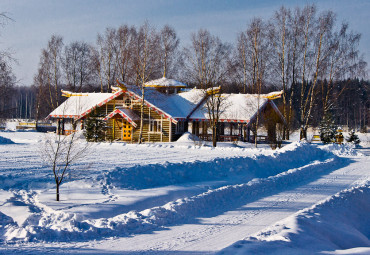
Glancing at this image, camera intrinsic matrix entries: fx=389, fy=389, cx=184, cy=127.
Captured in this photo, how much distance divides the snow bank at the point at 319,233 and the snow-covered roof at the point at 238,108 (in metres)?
22.6

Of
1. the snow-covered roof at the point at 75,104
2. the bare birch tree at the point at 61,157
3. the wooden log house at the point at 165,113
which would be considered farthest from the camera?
the snow-covered roof at the point at 75,104

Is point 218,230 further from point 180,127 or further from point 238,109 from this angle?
point 180,127

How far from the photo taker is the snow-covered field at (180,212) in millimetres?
6426

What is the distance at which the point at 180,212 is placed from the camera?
28.1ft

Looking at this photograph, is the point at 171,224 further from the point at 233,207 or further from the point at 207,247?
the point at 233,207

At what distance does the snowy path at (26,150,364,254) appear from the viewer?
21.0ft

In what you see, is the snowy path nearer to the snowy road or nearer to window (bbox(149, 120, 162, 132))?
the snowy road

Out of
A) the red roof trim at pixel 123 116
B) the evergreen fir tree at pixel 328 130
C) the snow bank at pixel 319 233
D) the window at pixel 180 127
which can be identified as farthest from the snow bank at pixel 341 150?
the snow bank at pixel 319 233

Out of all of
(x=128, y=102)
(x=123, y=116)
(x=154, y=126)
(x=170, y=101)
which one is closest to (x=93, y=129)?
(x=123, y=116)

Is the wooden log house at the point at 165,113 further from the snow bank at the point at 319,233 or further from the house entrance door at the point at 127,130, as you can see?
the snow bank at the point at 319,233

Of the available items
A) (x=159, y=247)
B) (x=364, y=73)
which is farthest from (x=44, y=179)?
(x=364, y=73)

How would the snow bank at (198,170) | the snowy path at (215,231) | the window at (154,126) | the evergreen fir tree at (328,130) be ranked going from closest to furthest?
1. the snowy path at (215,231)
2. the snow bank at (198,170)
3. the window at (154,126)
4. the evergreen fir tree at (328,130)

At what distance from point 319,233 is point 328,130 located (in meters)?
30.1

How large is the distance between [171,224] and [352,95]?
259 feet
